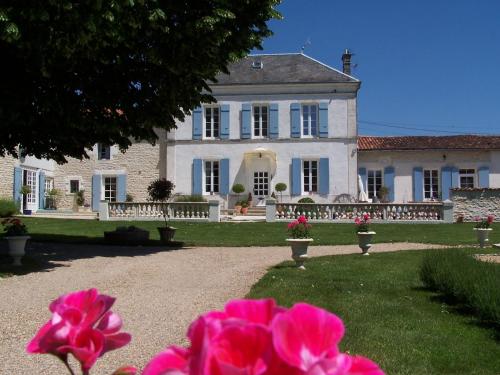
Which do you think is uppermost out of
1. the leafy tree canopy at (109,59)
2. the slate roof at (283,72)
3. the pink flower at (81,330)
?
the slate roof at (283,72)

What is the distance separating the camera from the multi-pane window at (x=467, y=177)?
31.4 m

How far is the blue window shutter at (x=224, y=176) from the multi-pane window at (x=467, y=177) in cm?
1293

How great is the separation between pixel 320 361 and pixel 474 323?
5794 mm

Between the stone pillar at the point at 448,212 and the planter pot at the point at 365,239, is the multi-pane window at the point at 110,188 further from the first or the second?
the planter pot at the point at 365,239

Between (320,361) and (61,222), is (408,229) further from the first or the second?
(320,361)

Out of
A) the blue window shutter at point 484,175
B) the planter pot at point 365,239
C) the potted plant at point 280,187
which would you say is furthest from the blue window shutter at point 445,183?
the planter pot at point 365,239

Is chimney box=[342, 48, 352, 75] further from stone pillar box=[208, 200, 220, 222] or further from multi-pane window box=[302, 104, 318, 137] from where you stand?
stone pillar box=[208, 200, 220, 222]

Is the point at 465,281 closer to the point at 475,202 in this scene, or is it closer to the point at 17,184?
the point at 475,202

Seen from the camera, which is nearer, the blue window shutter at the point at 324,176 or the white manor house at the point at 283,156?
the blue window shutter at the point at 324,176

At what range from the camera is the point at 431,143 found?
3222cm

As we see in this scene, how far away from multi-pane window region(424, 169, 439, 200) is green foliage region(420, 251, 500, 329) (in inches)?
947

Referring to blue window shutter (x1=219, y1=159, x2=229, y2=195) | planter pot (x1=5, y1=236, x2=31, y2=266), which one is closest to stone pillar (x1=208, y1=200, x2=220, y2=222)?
blue window shutter (x1=219, y1=159, x2=229, y2=195)

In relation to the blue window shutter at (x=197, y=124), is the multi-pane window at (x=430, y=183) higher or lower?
lower

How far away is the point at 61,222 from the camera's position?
24.0 meters
